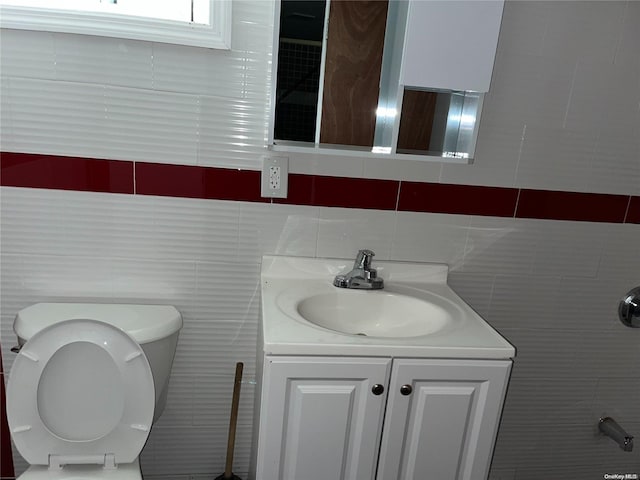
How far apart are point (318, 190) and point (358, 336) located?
507 millimetres

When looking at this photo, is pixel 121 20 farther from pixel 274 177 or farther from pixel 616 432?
pixel 616 432

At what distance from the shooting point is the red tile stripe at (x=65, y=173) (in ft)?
4.35

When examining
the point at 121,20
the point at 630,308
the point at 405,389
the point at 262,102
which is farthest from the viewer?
the point at 630,308

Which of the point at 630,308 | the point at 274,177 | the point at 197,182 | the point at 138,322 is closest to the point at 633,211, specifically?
the point at 630,308

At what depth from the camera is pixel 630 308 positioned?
5.57 feet

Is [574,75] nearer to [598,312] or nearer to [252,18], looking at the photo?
[598,312]

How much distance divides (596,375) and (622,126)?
907 millimetres

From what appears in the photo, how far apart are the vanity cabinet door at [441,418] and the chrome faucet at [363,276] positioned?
0.35 meters

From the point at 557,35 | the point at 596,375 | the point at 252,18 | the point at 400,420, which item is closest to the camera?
the point at 400,420

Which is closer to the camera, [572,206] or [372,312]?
[372,312]

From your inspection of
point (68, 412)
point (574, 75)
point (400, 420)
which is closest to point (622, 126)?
point (574, 75)

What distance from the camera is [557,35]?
1.42 meters

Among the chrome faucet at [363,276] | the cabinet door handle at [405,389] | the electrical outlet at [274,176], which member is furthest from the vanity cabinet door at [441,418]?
the electrical outlet at [274,176]

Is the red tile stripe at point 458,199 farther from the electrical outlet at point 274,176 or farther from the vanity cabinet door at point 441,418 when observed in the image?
the vanity cabinet door at point 441,418
